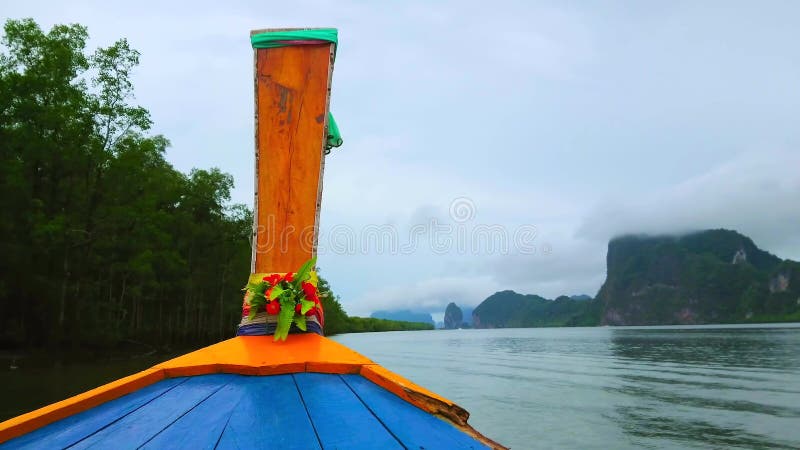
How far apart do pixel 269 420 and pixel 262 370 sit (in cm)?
46

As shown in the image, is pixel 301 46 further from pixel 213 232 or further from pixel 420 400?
pixel 213 232

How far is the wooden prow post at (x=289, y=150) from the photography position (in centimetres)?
333

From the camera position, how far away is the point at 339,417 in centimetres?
175

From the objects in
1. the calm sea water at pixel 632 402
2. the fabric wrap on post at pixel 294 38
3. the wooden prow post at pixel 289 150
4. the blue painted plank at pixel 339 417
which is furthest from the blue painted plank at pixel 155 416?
the calm sea water at pixel 632 402

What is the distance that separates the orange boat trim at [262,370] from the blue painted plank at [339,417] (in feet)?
0.36

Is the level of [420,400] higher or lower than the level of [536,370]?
higher

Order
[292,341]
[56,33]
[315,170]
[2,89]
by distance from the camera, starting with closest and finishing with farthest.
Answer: [292,341], [315,170], [2,89], [56,33]

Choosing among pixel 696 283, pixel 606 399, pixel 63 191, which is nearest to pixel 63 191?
pixel 63 191

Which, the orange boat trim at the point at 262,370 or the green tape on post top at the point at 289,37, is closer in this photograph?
the orange boat trim at the point at 262,370

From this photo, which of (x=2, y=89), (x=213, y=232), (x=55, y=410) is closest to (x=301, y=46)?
(x=55, y=410)

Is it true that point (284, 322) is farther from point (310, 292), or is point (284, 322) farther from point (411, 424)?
point (411, 424)

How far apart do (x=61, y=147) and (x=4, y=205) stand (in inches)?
143

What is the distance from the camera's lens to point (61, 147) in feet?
74.9

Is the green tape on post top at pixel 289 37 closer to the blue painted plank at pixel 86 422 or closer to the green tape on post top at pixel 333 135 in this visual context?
the green tape on post top at pixel 333 135
